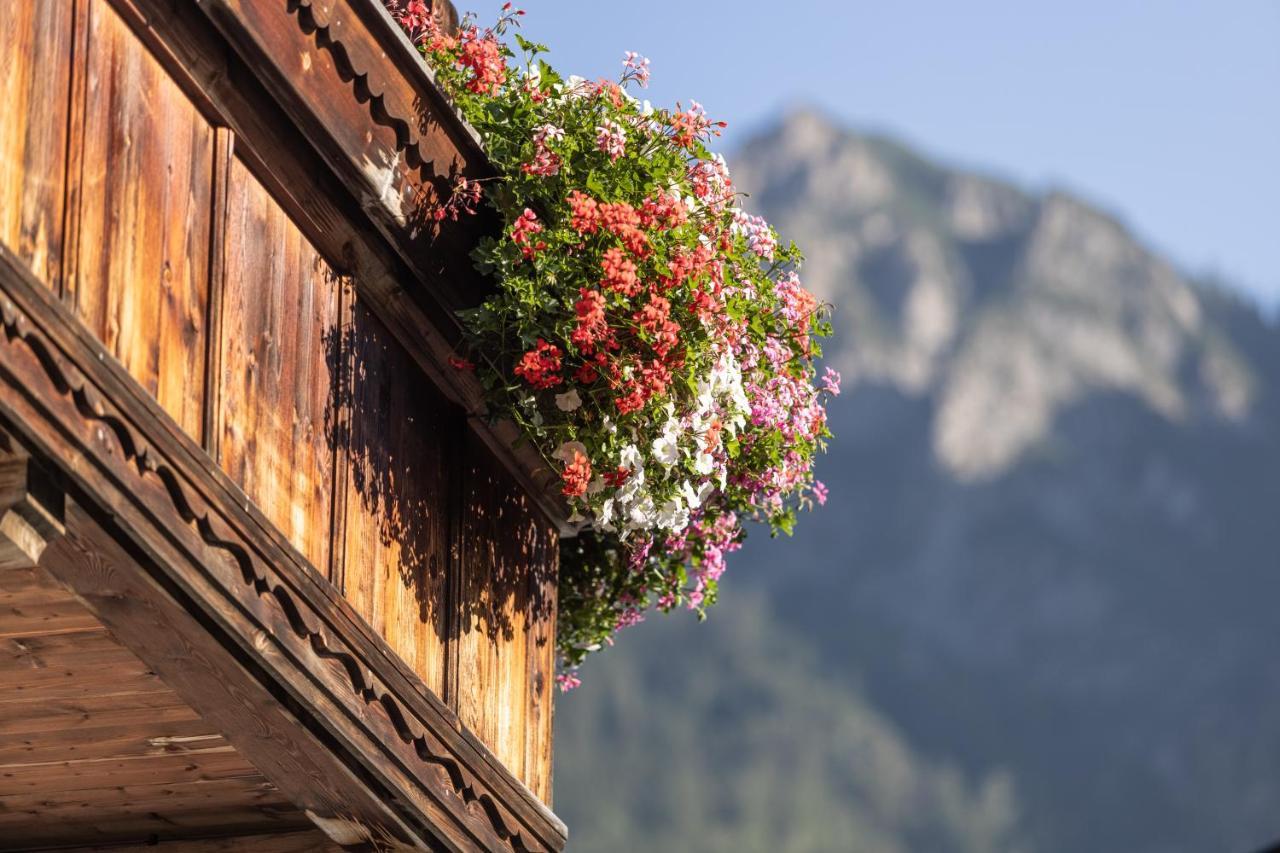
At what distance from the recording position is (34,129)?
445 centimetres

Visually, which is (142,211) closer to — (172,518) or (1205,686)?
(172,518)

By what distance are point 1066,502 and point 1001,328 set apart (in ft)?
69.7

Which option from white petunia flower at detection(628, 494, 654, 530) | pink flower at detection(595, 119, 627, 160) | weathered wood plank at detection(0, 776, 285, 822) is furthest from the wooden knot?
weathered wood plank at detection(0, 776, 285, 822)

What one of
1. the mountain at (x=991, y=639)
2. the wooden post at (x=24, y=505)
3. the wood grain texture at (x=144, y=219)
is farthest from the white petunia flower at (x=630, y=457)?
the mountain at (x=991, y=639)

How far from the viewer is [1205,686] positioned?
552 feet

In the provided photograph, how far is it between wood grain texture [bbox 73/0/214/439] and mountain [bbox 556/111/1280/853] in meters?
141

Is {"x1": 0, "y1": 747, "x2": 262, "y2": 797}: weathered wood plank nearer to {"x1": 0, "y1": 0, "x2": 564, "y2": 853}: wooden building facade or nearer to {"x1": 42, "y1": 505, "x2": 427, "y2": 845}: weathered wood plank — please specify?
{"x1": 0, "y1": 0, "x2": 564, "y2": 853}: wooden building facade

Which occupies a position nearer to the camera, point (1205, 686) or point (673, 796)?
point (673, 796)

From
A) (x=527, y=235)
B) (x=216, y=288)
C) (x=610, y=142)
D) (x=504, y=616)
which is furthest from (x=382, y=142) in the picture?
(x=504, y=616)

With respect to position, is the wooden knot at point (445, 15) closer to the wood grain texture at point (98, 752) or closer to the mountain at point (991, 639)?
the wood grain texture at point (98, 752)

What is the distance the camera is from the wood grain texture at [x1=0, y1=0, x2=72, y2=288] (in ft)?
14.3

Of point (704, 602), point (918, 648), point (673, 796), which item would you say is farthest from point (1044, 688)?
point (704, 602)

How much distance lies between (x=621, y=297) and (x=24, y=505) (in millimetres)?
1875

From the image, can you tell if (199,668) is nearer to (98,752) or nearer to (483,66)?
(98,752)
